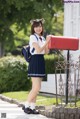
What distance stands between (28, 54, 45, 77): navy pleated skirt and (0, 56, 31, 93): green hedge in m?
5.84

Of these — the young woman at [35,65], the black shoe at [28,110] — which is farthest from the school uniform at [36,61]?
the black shoe at [28,110]

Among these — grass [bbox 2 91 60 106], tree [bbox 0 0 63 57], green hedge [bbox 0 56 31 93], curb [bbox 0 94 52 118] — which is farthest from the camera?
tree [bbox 0 0 63 57]

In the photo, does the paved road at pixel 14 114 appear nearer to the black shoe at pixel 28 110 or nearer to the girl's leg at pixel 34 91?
the black shoe at pixel 28 110

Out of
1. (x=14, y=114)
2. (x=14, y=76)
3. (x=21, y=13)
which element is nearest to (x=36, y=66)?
(x=14, y=114)

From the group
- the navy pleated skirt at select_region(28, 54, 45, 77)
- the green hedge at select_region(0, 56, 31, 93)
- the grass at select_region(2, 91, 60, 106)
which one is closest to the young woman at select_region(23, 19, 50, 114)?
the navy pleated skirt at select_region(28, 54, 45, 77)

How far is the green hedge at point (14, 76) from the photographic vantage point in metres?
15.8

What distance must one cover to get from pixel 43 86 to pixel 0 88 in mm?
1431

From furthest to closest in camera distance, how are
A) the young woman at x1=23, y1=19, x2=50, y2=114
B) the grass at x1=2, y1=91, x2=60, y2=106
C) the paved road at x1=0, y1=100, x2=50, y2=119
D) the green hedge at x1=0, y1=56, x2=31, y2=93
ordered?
1. the green hedge at x1=0, y1=56, x2=31, y2=93
2. the grass at x1=2, y1=91, x2=60, y2=106
3. the young woman at x1=23, y1=19, x2=50, y2=114
4. the paved road at x1=0, y1=100, x2=50, y2=119

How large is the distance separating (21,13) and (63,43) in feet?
48.6

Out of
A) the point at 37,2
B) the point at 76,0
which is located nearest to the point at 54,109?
the point at 76,0

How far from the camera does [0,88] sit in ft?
52.2

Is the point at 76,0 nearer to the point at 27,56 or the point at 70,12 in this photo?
the point at 70,12

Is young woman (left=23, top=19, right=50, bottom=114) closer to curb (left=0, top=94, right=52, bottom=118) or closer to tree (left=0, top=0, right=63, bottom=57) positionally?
Answer: curb (left=0, top=94, right=52, bottom=118)

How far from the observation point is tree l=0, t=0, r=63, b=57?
21.9m
